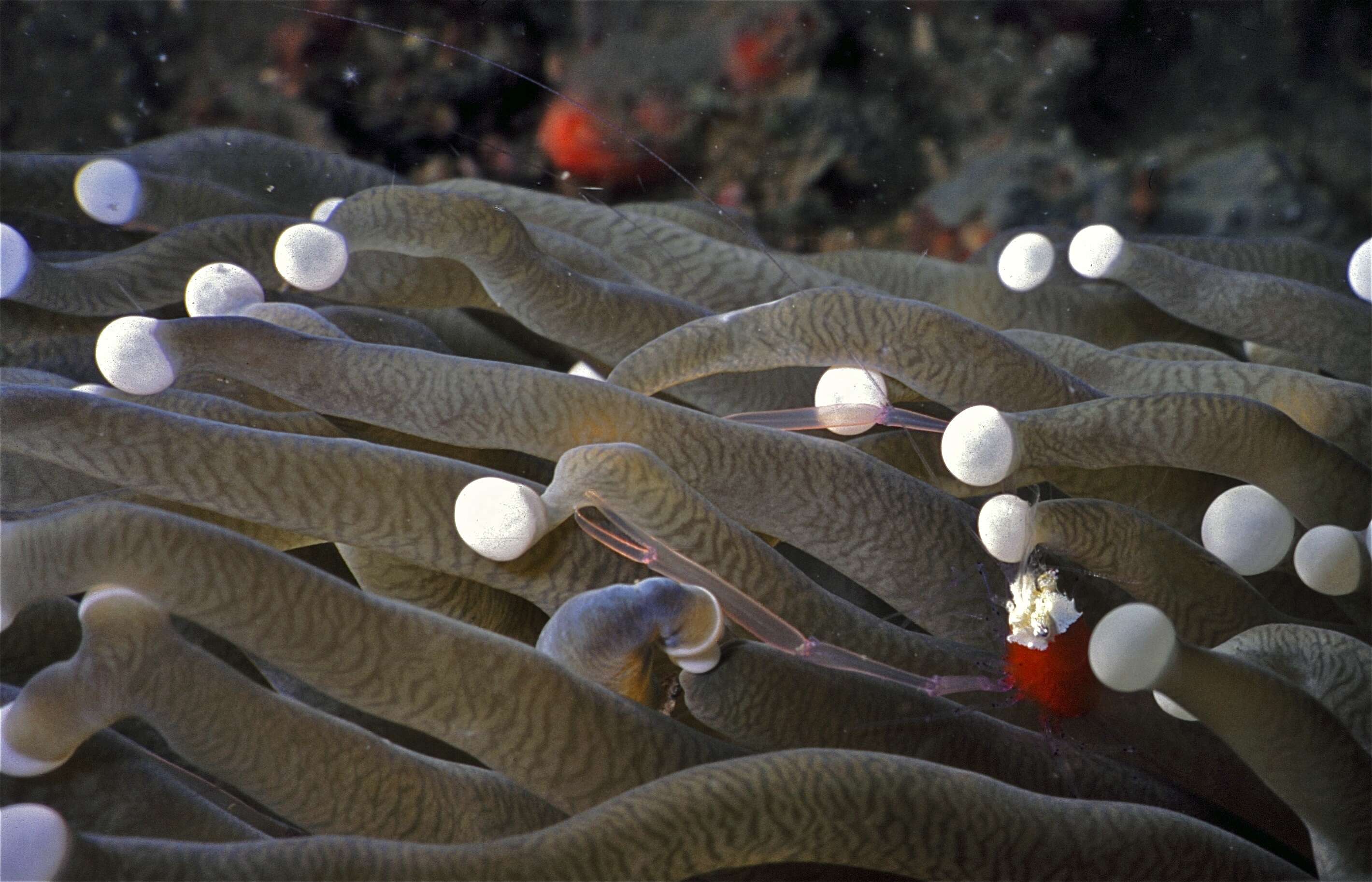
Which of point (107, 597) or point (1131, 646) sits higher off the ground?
point (1131, 646)

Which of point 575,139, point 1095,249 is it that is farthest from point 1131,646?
point 575,139

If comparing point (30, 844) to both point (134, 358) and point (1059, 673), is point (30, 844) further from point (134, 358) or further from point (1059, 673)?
point (1059, 673)

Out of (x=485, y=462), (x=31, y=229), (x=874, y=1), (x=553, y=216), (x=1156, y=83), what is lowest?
(x=485, y=462)

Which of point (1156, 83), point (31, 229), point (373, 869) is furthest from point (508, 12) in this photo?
point (373, 869)

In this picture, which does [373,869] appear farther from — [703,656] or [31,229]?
[31,229]

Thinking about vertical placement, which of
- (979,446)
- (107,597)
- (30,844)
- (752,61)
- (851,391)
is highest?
(752,61)

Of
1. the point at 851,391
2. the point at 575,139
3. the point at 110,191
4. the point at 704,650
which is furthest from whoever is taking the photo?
the point at 575,139

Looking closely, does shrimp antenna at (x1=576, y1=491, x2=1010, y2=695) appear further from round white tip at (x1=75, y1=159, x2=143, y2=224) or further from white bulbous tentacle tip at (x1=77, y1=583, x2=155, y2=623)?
round white tip at (x1=75, y1=159, x2=143, y2=224)

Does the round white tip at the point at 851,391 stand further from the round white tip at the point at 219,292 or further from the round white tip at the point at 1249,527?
the round white tip at the point at 219,292
